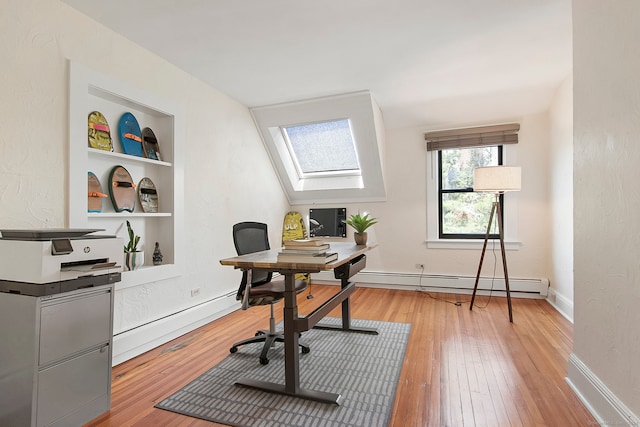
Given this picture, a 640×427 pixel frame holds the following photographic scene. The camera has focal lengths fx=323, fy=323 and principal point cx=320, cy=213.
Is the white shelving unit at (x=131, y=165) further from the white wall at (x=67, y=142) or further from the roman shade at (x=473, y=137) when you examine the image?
the roman shade at (x=473, y=137)

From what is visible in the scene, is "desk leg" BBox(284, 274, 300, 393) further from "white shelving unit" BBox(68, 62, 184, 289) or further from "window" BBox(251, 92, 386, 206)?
"window" BBox(251, 92, 386, 206)

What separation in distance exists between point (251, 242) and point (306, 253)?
0.90 metres

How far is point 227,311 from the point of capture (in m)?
3.73

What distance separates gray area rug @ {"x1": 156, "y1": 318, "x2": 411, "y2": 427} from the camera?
70.9 inches

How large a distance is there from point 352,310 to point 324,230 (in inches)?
63.6

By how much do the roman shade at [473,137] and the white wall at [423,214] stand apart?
128 millimetres

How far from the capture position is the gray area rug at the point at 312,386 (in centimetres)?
180

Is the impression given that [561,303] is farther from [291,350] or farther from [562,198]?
[291,350]

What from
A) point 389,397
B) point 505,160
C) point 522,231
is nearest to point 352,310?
point 389,397

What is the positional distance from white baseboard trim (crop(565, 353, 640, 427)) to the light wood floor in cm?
5

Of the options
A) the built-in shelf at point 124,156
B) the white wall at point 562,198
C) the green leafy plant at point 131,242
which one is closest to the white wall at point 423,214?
the white wall at point 562,198

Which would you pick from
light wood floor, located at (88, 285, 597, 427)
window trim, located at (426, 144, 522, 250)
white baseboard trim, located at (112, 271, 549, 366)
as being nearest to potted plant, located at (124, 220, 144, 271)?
white baseboard trim, located at (112, 271, 549, 366)

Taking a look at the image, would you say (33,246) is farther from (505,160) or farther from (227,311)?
(505,160)

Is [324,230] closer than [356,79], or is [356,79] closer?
[356,79]
